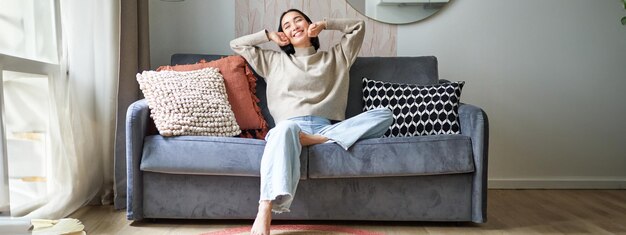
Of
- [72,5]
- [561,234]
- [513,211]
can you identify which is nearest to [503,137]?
[513,211]

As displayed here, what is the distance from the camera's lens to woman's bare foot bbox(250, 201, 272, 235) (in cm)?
212

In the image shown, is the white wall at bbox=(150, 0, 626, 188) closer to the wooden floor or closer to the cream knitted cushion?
the wooden floor

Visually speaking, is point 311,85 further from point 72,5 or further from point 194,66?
point 72,5

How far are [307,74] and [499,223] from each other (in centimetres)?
110

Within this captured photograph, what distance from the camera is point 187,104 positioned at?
2443 mm

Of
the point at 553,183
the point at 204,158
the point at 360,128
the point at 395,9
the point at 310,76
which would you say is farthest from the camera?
the point at 553,183

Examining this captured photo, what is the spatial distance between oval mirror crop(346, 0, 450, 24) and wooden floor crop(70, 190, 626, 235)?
114 cm

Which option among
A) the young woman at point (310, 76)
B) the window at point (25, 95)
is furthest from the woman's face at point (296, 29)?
the window at point (25, 95)

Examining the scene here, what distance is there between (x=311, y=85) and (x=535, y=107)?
149 centimetres

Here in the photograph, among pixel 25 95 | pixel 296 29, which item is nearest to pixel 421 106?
pixel 296 29

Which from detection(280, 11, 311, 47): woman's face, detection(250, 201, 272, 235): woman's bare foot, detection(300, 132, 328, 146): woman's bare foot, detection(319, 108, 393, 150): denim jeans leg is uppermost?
detection(280, 11, 311, 47): woman's face

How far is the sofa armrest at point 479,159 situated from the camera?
7.63 feet

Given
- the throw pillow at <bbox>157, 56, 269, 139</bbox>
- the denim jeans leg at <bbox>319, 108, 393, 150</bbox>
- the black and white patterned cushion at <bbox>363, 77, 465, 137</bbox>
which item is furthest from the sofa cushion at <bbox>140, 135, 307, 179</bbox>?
the black and white patterned cushion at <bbox>363, 77, 465, 137</bbox>

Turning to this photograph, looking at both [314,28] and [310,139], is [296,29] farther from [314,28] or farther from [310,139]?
[310,139]
